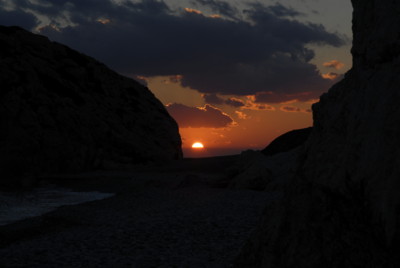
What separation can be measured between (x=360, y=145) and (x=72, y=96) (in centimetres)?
3629

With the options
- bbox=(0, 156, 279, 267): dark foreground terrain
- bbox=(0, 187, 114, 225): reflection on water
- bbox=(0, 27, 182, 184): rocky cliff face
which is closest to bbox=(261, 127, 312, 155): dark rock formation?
bbox=(0, 27, 182, 184): rocky cliff face

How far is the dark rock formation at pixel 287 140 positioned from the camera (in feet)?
117

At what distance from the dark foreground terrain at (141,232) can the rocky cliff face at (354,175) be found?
326 cm

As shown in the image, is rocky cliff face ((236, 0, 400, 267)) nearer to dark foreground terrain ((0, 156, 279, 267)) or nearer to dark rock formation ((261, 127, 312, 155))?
dark foreground terrain ((0, 156, 279, 267))

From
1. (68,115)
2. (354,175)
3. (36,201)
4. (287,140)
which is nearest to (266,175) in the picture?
(36,201)

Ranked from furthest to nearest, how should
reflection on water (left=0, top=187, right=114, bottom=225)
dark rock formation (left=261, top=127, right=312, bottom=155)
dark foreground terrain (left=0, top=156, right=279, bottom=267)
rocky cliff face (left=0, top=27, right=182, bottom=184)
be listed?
1. dark rock formation (left=261, top=127, right=312, bottom=155)
2. rocky cliff face (left=0, top=27, right=182, bottom=184)
3. reflection on water (left=0, top=187, right=114, bottom=225)
4. dark foreground terrain (left=0, top=156, right=279, bottom=267)

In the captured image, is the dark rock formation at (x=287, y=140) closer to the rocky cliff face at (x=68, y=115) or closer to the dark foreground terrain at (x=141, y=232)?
the rocky cliff face at (x=68, y=115)

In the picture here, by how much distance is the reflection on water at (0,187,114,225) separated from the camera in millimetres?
15922

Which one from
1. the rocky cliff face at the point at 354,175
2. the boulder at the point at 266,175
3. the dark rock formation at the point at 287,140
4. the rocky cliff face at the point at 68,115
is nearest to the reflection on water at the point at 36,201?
the rocky cliff face at the point at 68,115

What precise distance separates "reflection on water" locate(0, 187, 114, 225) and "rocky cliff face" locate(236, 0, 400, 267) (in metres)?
12.1

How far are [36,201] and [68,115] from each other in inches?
637

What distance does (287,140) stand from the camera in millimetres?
37812

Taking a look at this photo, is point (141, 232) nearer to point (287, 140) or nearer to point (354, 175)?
point (354, 175)

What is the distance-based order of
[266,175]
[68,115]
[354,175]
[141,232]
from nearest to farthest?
[354,175] < [141,232] < [266,175] < [68,115]
